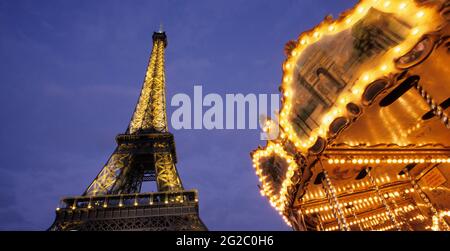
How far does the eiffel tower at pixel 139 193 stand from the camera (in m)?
19.9

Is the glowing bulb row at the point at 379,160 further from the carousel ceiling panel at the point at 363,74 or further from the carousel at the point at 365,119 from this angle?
the carousel ceiling panel at the point at 363,74

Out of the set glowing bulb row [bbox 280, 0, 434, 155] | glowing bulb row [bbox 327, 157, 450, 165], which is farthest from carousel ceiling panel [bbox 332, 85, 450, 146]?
glowing bulb row [bbox 280, 0, 434, 155]

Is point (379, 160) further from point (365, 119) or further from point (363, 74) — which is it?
point (363, 74)

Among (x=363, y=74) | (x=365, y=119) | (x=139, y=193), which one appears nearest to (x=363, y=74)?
(x=363, y=74)

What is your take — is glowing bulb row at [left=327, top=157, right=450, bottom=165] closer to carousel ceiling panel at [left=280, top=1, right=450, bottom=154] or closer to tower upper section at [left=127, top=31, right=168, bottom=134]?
carousel ceiling panel at [left=280, top=1, right=450, bottom=154]

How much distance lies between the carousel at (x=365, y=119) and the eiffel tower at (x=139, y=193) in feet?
42.4

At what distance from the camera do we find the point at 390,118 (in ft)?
20.0

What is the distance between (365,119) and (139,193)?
1970 centimetres

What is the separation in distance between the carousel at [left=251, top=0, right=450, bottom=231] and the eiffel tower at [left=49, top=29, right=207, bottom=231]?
1293cm

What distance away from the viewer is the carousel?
13.5 feet
